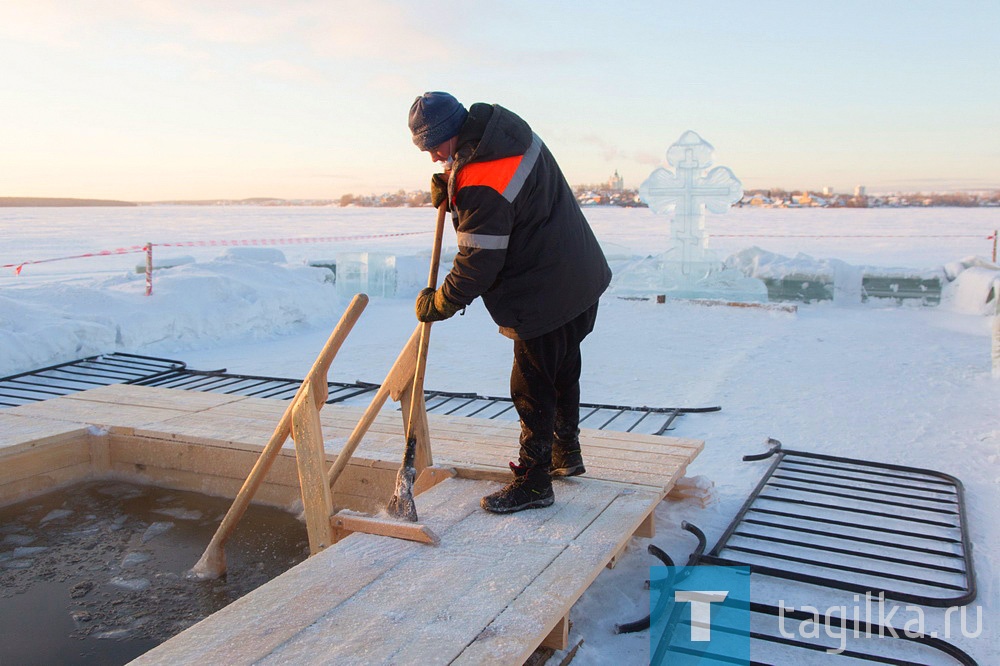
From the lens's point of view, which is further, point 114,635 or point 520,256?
point 114,635

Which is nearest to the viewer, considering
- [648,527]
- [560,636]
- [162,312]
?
[560,636]

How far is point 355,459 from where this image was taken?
405 centimetres

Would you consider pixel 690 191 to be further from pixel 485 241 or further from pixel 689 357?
pixel 485 241

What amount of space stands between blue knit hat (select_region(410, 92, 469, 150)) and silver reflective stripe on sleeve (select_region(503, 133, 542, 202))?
0.88ft

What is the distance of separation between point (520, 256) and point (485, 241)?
0.68 feet

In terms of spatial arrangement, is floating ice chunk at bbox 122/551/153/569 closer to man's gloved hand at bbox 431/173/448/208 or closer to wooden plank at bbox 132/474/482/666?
wooden plank at bbox 132/474/482/666

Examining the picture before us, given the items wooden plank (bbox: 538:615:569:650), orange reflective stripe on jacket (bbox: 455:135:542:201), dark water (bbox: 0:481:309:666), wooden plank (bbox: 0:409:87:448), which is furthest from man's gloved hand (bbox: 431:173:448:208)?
wooden plank (bbox: 0:409:87:448)

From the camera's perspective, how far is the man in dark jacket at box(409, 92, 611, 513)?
2.83 meters

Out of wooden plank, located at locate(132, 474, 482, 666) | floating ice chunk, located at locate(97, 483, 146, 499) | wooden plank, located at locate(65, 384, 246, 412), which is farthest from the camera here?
wooden plank, located at locate(65, 384, 246, 412)

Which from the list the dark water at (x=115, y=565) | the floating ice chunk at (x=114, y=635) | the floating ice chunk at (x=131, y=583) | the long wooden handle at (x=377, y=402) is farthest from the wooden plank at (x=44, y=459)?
the long wooden handle at (x=377, y=402)

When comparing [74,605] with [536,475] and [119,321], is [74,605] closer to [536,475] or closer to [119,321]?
[536,475]

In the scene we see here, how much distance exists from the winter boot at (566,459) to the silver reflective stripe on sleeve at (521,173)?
1.18 meters

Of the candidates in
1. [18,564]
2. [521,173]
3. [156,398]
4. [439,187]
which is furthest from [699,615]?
[156,398]

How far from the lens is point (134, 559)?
3.76 meters
